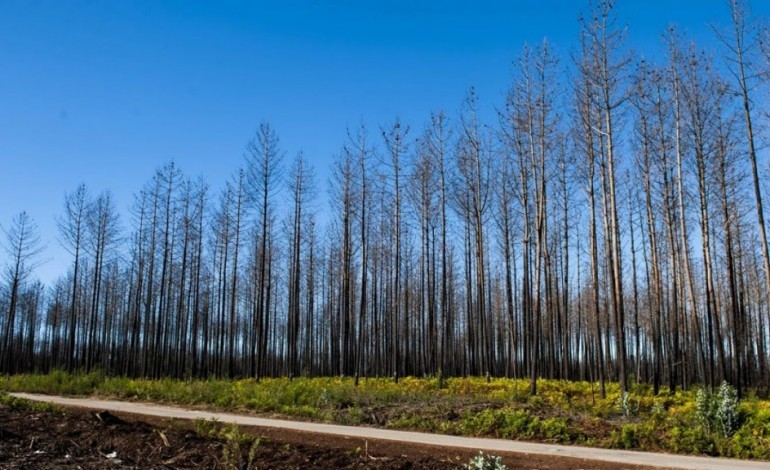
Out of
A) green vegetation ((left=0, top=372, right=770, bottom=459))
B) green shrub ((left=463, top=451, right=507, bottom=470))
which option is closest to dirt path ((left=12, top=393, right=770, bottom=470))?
green vegetation ((left=0, top=372, right=770, bottom=459))

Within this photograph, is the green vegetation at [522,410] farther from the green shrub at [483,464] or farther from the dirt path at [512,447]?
the green shrub at [483,464]

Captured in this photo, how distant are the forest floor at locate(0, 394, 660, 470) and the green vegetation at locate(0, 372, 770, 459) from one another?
2746 mm

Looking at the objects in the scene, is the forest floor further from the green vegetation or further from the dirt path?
the green vegetation

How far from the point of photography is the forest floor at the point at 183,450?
594 centimetres

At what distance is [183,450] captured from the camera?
6.70 metres

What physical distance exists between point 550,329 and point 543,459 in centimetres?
1754

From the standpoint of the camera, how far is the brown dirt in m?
5.93

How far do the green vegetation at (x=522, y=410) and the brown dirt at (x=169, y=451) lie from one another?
2.81m

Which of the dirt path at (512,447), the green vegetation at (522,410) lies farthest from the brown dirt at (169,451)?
the green vegetation at (522,410)

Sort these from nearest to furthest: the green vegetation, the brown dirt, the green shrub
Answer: the green shrub → the brown dirt → the green vegetation

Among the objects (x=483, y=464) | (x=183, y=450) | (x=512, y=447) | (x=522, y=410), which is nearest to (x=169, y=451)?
(x=183, y=450)

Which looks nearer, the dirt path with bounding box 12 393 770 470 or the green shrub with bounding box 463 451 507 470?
the green shrub with bounding box 463 451 507 470

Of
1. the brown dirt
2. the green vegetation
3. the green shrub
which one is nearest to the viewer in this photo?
the green shrub

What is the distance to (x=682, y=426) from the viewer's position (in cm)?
1120
